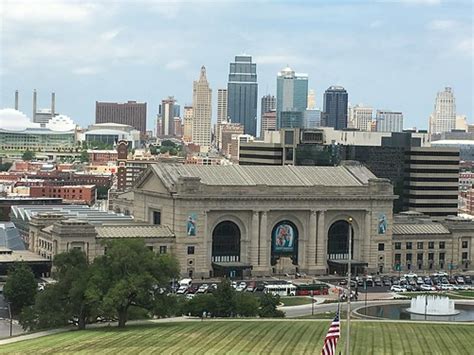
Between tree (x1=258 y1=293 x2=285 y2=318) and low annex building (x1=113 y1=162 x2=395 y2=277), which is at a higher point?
low annex building (x1=113 y1=162 x2=395 y2=277)

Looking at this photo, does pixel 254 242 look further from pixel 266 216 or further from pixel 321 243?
pixel 321 243

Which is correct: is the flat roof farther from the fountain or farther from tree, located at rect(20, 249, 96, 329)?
tree, located at rect(20, 249, 96, 329)

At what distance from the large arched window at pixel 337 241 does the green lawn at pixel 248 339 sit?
51.5m

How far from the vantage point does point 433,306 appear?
11119 cm

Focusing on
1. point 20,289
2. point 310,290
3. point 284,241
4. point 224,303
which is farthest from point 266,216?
point 20,289

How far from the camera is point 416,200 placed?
17662cm

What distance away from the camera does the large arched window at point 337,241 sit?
14562 centimetres

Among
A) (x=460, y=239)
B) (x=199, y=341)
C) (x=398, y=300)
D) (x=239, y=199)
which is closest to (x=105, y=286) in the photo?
(x=199, y=341)

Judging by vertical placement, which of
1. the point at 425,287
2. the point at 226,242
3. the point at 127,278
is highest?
the point at 226,242

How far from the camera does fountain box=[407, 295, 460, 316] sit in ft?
361

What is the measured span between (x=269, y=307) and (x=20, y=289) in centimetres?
2175

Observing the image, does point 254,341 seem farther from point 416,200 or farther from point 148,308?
point 416,200

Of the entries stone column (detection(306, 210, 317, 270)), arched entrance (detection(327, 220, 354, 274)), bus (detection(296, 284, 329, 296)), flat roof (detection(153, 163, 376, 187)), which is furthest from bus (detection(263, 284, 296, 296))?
arched entrance (detection(327, 220, 354, 274))

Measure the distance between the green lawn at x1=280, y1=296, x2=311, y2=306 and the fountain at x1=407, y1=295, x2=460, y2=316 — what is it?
10.6 metres
